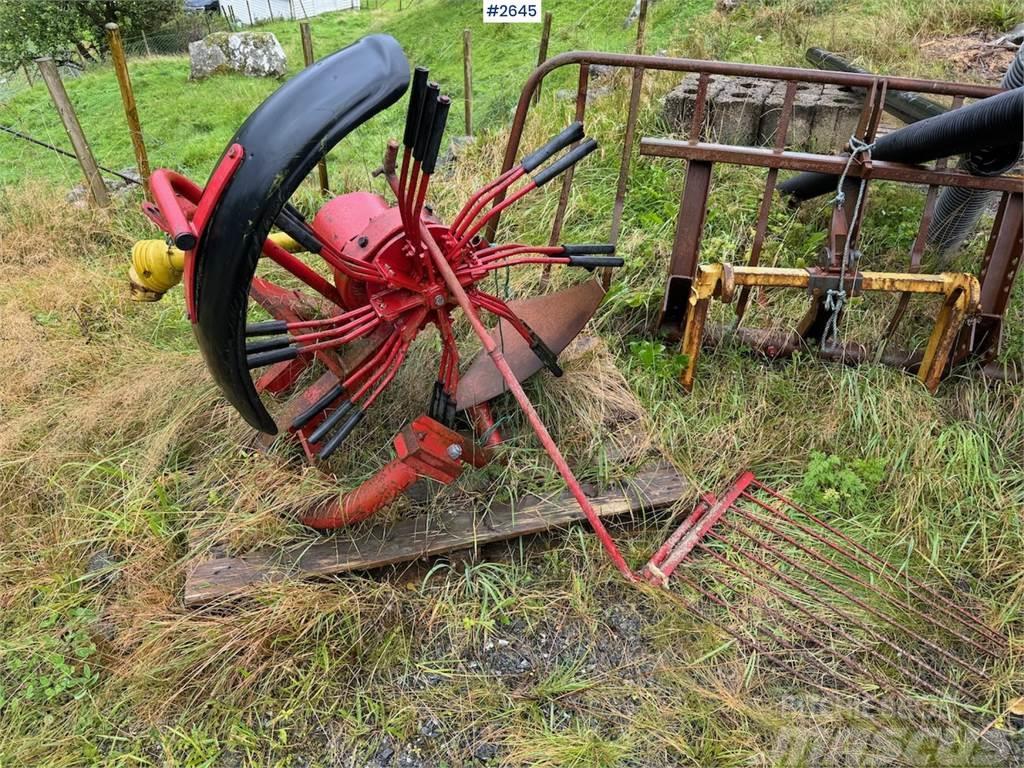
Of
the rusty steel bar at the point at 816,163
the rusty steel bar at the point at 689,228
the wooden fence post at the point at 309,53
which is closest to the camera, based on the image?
the rusty steel bar at the point at 816,163

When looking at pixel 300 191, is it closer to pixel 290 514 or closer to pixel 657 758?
pixel 290 514

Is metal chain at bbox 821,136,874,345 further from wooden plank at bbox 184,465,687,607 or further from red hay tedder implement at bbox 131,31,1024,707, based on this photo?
wooden plank at bbox 184,465,687,607

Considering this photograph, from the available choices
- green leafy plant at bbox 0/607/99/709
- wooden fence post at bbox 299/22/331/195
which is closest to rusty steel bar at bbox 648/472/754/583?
green leafy plant at bbox 0/607/99/709

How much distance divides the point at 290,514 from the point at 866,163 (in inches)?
109

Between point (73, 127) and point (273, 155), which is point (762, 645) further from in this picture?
point (73, 127)

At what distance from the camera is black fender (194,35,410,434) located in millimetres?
1519

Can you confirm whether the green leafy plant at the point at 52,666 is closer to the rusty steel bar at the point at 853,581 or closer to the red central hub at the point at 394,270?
the red central hub at the point at 394,270

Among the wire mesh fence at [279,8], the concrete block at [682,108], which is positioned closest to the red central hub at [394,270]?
the concrete block at [682,108]

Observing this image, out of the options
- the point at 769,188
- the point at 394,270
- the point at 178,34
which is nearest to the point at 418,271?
the point at 394,270

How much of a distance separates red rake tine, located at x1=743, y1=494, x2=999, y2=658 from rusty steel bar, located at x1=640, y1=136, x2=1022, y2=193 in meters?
1.44

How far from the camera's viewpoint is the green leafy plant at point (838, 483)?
2719 millimetres

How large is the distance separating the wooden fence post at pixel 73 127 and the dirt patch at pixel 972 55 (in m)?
6.26

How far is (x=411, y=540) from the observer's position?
2529 millimetres

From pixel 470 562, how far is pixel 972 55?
228 inches
